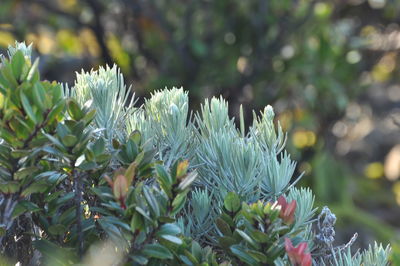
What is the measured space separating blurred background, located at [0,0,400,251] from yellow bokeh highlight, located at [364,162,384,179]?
0.35 m

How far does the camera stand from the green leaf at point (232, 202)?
1.50 metres

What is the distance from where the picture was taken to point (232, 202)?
1.51 m

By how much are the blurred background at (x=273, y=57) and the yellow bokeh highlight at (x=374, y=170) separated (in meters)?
0.35

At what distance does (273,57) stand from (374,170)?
2.66m

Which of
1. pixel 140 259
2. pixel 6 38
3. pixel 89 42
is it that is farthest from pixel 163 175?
pixel 89 42

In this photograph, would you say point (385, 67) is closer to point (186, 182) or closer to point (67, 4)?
point (67, 4)

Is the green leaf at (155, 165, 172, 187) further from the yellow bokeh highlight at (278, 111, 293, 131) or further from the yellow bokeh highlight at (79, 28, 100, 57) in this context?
the yellow bokeh highlight at (79, 28, 100, 57)

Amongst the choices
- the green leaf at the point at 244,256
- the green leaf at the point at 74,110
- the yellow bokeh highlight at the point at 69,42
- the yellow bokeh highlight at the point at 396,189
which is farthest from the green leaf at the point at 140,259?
the yellow bokeh highlight at the point at 396,189

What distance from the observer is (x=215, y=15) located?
5422mm

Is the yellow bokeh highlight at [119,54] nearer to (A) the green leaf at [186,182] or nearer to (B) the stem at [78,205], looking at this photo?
(B) the stem at [78,205]

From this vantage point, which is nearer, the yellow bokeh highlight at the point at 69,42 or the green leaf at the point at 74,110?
the green leaf at the point at 74,110

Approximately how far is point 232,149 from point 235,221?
0.17m

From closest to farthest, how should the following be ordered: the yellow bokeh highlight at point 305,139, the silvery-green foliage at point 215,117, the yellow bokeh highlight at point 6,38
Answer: the silvery-green foliage at point 215,117
the yellow bokeh highlight at point 6,38
the yellow bokeh highlight at point 305,139

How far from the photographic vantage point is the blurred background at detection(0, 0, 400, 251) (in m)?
5.38
